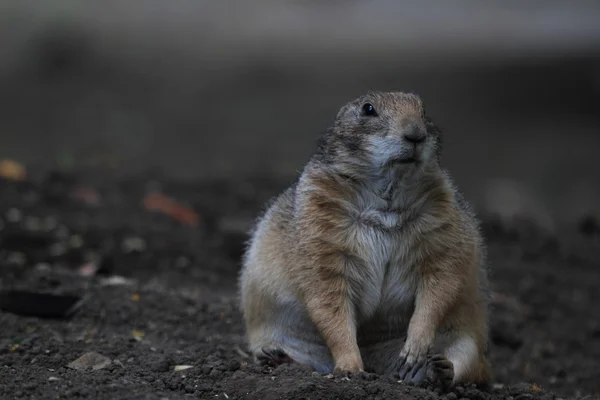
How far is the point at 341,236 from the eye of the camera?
5.77 metres

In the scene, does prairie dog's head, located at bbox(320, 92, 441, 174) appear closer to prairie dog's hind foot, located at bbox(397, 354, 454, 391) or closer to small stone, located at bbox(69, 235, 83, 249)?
prairie dog's hind foot, located at bbox(397, 354, 454, 391)

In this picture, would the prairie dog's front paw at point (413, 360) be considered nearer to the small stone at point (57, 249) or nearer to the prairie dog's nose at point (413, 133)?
the prairie dog's nose at point (413, 133)

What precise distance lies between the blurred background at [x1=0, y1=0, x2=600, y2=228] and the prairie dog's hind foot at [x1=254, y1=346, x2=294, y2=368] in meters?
6.44

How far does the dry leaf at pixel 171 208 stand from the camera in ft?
34.4

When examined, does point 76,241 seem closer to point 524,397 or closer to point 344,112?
point 344,112

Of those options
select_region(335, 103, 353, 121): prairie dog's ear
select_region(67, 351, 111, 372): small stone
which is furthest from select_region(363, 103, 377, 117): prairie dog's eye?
select_region(67, 351, 111, 372): small stone

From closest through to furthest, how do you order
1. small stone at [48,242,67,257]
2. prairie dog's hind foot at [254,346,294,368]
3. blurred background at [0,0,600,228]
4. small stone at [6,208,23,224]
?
prairie dog's hind foot at [254,346,294,368], small stone at [48,242,67,257], small stone at [6,208,23,224], blurred background at [0,0,600,228]

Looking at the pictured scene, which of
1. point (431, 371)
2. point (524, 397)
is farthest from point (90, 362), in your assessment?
point (524, 397)

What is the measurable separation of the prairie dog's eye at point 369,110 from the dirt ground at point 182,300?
1336 mm

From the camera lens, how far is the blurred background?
48.2 ft

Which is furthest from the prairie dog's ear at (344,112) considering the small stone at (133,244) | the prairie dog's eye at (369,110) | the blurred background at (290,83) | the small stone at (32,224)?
the blurred background at (290,83)

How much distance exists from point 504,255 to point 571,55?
25.2 feet

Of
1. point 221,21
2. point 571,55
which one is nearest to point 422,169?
point 571,55

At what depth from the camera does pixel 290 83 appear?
1777 cm
